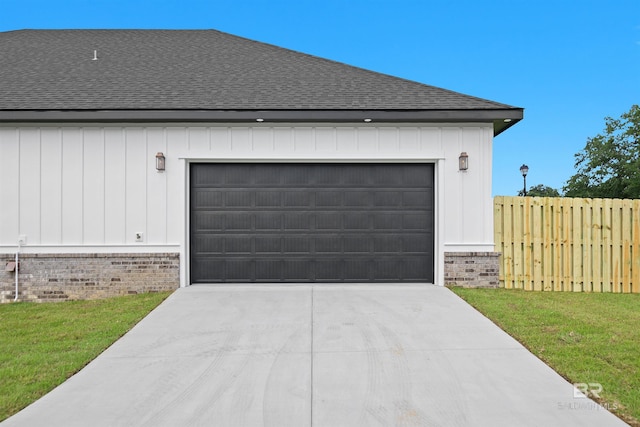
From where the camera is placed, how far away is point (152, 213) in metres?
7.63

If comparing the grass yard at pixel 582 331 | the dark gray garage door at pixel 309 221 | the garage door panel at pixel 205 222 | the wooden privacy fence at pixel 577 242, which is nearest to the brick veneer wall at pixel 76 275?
the garage door panel at pixel 205 222

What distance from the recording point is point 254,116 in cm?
740

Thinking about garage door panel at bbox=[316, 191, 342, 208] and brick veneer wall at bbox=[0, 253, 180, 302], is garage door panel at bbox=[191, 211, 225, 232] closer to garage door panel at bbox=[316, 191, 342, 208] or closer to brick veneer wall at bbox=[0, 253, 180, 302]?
brick veneer wall at bbox=[0, 253, 180, 302]

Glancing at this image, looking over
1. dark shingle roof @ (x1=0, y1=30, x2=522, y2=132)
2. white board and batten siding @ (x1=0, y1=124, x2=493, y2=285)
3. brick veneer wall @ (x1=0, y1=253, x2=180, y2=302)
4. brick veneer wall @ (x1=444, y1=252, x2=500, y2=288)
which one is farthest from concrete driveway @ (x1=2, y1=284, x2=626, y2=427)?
dark shingle roof @ (x1=0, y1=30, x2=522, y2=132)

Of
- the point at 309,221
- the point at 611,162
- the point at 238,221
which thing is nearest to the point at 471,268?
the point at 309,221

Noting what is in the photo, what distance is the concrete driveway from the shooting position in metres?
3.16

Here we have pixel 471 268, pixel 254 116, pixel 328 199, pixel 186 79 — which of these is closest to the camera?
pixel 254 116

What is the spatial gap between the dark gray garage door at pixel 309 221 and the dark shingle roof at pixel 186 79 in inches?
49.4

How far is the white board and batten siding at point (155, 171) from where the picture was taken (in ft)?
24.8

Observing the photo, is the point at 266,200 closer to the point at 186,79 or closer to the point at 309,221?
the point at 309,221

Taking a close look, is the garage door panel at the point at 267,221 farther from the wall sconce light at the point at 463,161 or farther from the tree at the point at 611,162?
the tree at the point at 611,162

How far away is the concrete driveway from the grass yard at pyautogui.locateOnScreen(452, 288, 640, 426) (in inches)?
7.2

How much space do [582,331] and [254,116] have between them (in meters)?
6.00

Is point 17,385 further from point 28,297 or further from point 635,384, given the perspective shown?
point 635,384
